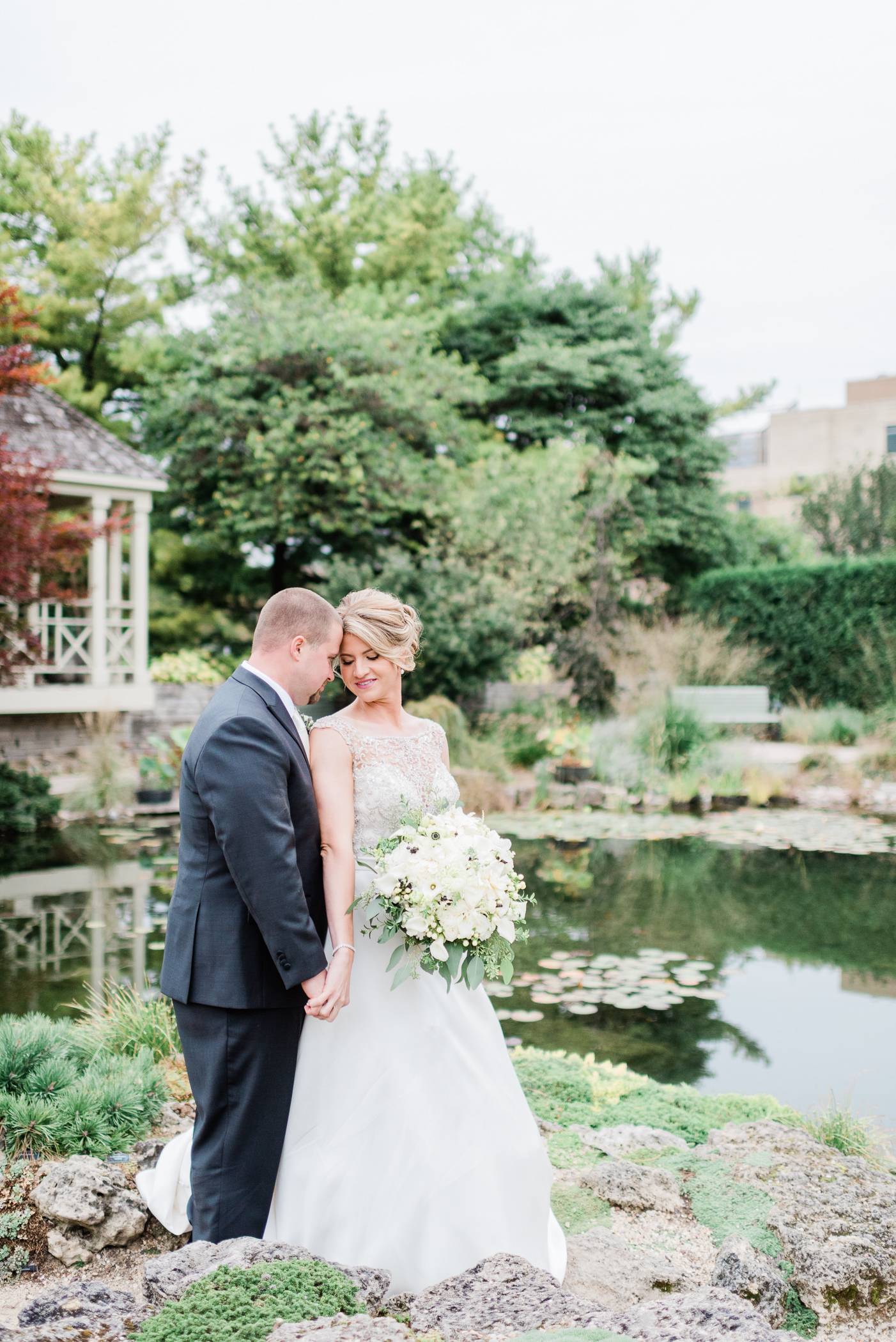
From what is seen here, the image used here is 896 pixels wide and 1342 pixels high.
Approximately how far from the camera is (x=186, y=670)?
1603 centimetres

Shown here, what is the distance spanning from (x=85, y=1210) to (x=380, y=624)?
73.2 inches

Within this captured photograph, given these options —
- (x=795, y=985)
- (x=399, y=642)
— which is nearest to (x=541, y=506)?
(x=795, y=985)

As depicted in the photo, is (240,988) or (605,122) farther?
(605,122)

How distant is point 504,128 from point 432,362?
8018mm

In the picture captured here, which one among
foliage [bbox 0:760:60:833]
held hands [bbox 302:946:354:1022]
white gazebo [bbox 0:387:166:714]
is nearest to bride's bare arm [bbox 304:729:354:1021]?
held hands [bbox 302:946:354:1022]

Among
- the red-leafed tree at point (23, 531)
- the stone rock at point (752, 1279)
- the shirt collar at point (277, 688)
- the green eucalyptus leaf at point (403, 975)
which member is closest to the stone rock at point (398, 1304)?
the green eucalyptus leaf at point (403, 975)

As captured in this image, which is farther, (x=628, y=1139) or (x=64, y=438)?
(x=64, y=438)

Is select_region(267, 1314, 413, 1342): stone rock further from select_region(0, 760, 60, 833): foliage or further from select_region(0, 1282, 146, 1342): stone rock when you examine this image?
select_region(0, 760, 60, 833): foliage

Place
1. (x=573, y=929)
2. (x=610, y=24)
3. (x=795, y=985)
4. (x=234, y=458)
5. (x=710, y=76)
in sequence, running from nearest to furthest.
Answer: (x=795, y=985), (x=573, y=929), (x=610, y=24), (x=710, y=76), (x=234, y=458)

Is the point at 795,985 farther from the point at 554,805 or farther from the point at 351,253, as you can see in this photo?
the point at 351,253

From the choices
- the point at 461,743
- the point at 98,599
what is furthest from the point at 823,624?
the point at 98,599

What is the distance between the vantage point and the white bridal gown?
2465 mm

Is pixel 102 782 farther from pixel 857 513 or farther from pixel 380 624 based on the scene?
pixel 857 513

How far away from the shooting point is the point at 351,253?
20016 mm
